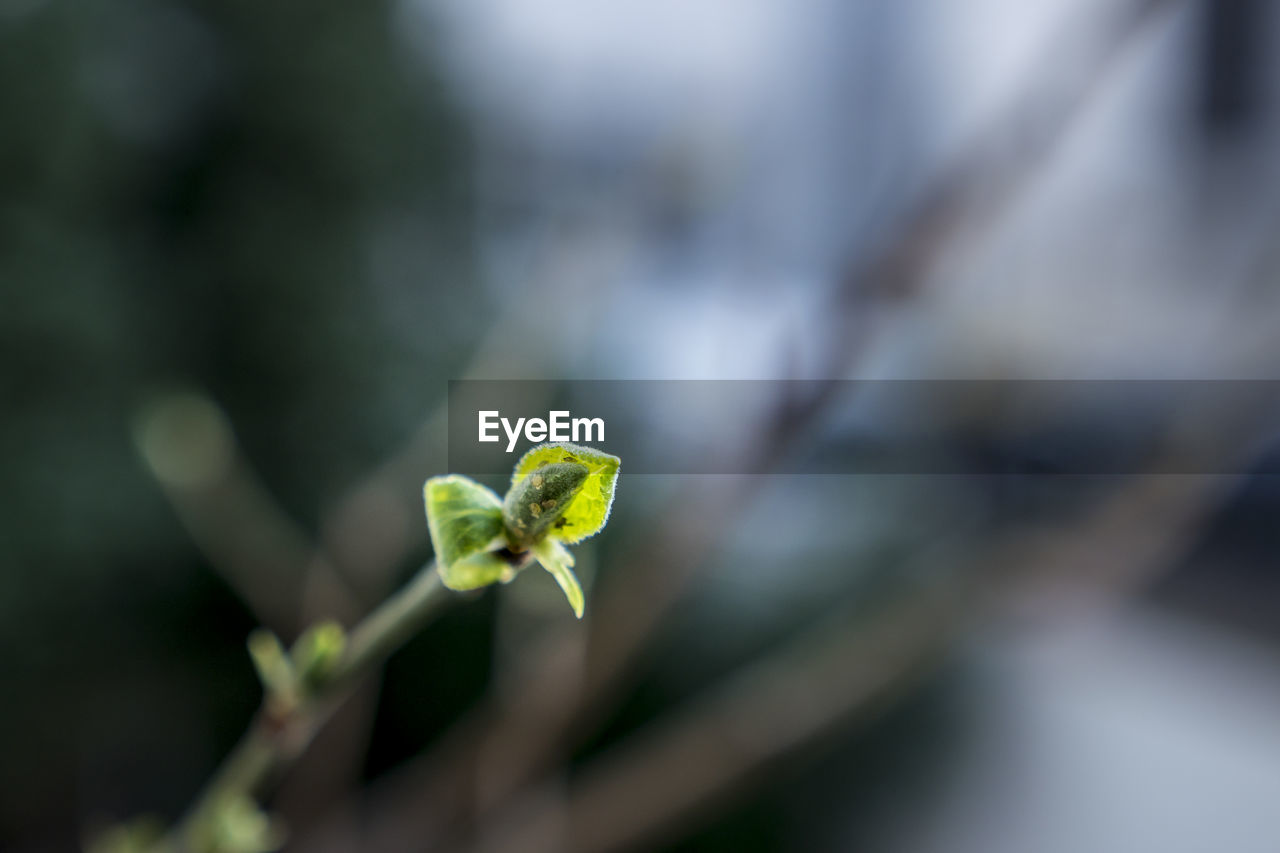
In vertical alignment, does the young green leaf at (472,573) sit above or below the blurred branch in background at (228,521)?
above

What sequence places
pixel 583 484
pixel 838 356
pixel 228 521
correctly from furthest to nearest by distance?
pixel 228 521
pixel 838 356
pixel 583 484

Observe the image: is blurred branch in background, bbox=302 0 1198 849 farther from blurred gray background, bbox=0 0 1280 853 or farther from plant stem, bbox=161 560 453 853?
blurred gray background, bbox=0 0 1280 853

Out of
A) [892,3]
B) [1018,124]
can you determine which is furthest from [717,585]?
[892,3]

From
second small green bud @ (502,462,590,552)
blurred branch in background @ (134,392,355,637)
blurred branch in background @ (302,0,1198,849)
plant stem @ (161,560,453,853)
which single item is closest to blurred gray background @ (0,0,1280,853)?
blurred branch in background @ (134,392,355,637)

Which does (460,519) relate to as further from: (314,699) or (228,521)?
(228,521)

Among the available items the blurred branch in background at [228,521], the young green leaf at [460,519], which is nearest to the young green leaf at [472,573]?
the young green leaf at [460,519]

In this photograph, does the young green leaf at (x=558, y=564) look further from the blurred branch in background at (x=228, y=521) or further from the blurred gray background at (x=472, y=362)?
the blurred gray background at (x=472, y=362)

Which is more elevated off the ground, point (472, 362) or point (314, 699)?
point (314, 699)

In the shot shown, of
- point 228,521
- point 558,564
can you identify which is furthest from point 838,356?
point 228,521
